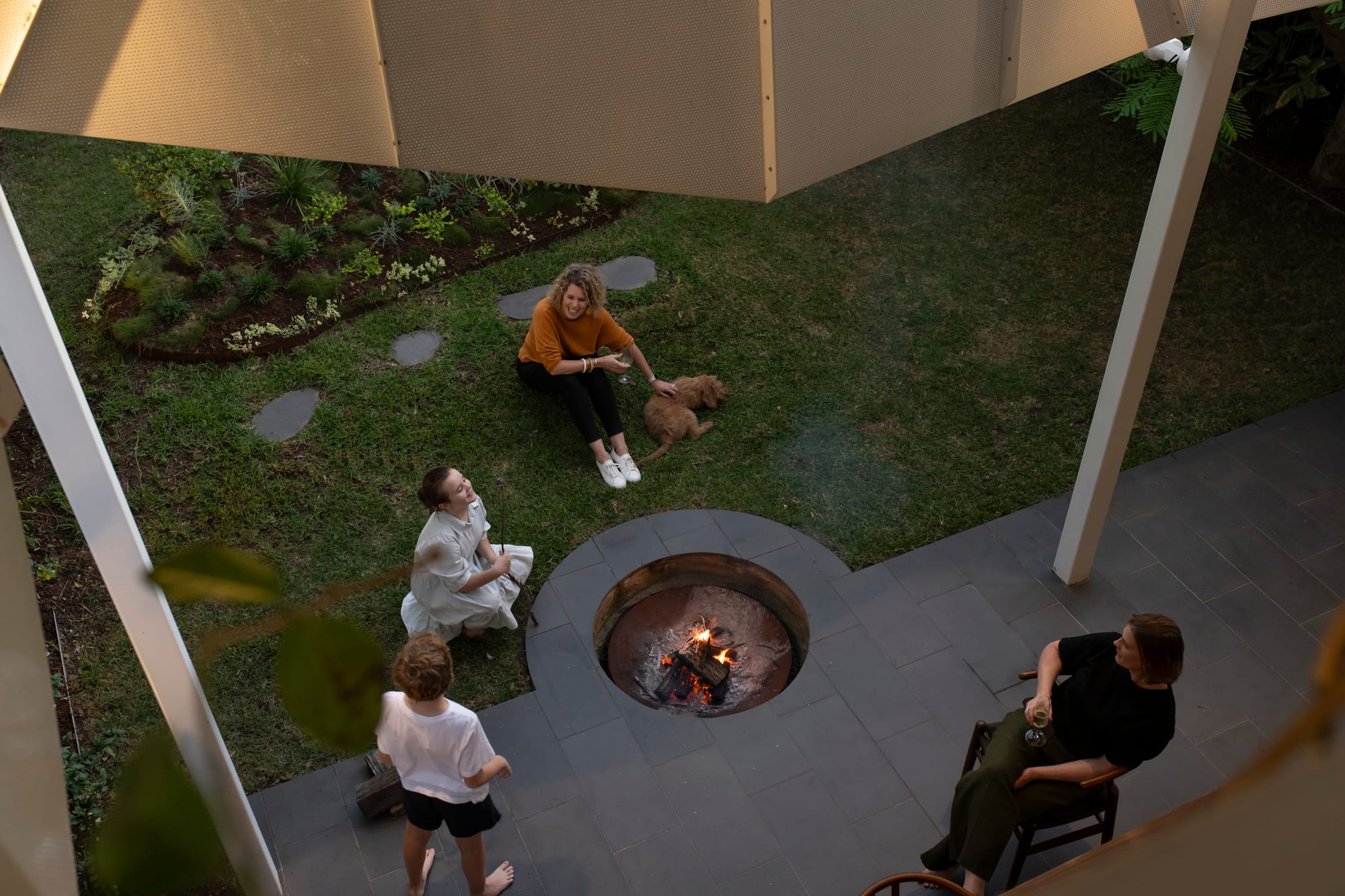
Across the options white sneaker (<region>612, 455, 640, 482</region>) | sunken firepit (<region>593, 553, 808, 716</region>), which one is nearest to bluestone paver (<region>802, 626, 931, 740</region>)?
sunken firepit (<region>593, 553, 808, 716</region>)

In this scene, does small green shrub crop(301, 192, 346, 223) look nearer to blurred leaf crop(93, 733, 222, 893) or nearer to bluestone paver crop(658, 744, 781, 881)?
bluestone paver crop(658, 744, 781, 881)

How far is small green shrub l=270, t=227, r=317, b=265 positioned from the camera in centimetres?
842

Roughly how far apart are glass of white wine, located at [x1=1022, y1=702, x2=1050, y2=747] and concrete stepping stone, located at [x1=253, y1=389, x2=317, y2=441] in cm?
497

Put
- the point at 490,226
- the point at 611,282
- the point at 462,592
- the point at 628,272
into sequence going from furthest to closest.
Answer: the point at 490,226 → the point at 628,272 → the point at 611,282 → the point at 462,592

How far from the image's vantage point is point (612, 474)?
684cm

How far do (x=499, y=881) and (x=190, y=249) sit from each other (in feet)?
18.7

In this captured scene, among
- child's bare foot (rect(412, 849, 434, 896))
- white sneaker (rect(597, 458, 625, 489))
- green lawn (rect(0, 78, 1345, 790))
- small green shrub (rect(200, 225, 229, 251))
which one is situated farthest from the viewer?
small green shrub (rect(200, 225, 229, 251))

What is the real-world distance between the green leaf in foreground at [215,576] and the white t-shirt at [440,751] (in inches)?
137

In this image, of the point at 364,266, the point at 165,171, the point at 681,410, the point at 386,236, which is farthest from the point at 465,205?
the point at 681,410

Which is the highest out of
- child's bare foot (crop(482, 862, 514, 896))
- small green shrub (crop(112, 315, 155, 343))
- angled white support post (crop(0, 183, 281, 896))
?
angled white support post (crop(0, 183, 281, 896))

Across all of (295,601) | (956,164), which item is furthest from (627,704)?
(956,164)

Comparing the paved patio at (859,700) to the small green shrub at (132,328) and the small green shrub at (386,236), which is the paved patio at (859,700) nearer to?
the small green shrub at (386,236)

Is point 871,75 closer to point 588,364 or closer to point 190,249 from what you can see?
point 588,364

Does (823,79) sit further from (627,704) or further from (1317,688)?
(627,704)
